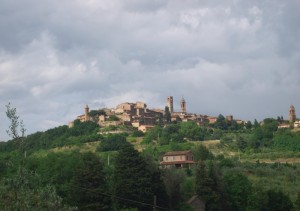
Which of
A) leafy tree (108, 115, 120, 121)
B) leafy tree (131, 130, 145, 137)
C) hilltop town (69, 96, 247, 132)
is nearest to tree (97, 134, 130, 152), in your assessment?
leafy tree (131, 130, 145, 137)

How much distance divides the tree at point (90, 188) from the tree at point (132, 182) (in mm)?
1185

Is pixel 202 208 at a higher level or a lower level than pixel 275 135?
lower

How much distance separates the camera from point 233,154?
83062mm

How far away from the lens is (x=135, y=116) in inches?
4902

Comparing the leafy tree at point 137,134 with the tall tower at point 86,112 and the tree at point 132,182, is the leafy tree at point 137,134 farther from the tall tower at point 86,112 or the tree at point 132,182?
the tree at point 132,182

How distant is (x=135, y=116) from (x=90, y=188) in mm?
87661

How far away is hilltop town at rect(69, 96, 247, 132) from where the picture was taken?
119m

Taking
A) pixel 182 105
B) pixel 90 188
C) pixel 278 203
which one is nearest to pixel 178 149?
pixel 278 203

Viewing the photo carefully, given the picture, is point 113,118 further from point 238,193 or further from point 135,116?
point 238,193

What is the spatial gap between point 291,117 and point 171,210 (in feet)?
307

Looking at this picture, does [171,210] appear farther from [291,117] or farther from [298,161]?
[291,117]

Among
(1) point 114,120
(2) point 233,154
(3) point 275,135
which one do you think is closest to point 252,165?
(2) point 233,154

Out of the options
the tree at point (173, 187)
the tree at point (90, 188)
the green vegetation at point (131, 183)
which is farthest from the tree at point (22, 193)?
the tree at point (173, 187)

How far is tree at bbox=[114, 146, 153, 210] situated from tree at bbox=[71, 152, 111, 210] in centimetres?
118
